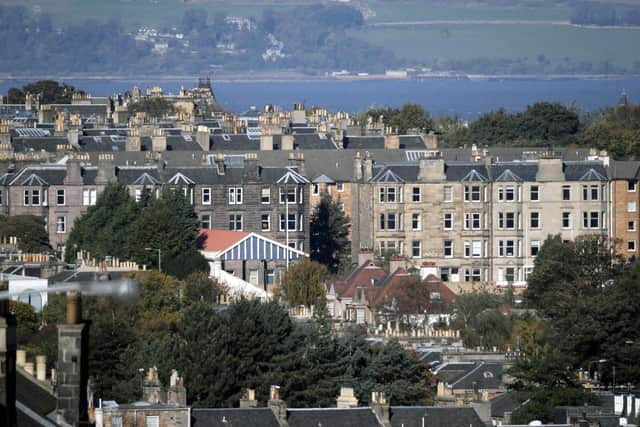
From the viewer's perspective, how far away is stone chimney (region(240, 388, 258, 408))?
45.9 meters

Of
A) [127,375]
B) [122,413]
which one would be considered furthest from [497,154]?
[122,413]

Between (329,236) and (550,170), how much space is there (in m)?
8.75

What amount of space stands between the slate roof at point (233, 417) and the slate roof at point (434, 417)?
2099 millimetres

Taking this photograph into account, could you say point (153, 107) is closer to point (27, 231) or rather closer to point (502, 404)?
point (27, 231)

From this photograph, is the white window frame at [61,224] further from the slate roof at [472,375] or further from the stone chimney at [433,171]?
the slate roof at [472,375]

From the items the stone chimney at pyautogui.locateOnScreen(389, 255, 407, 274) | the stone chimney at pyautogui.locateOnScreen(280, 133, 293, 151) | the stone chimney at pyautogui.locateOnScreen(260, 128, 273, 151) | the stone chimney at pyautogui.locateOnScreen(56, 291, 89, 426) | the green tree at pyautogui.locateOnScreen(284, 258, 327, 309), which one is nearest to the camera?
the stone chimney at pyautogui.locateOnScreen(56, 291, 89, 426)

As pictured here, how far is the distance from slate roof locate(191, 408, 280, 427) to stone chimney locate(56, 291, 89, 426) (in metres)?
21.2

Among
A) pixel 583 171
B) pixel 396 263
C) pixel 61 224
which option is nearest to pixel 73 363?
pixel 396 263

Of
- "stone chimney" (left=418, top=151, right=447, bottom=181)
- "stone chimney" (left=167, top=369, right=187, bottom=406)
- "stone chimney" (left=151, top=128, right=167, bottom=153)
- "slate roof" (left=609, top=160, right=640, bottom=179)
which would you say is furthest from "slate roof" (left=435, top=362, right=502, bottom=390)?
"stone chimney" (left=151, top=128, right=167, bottom=153)

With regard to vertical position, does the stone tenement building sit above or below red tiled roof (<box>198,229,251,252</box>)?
above

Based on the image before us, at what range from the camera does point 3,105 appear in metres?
167

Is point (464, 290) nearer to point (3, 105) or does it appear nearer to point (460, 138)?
point (460, 138)

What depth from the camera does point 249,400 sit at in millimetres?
46438

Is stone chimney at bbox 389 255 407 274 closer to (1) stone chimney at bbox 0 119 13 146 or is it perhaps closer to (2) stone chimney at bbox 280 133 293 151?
(2) stone chimney at bbox 280 133 293 151
